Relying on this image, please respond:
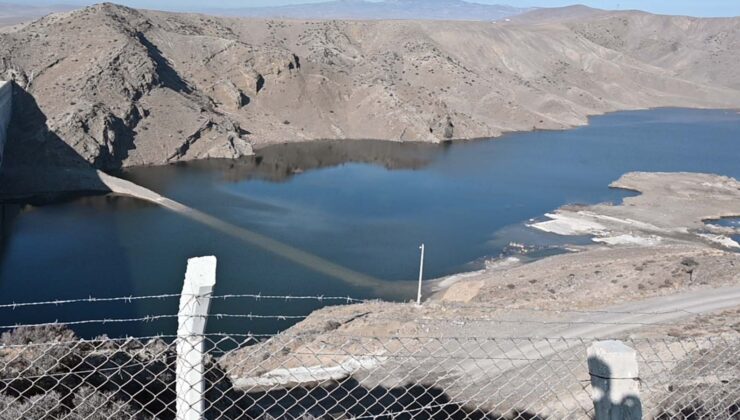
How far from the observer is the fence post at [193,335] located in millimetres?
2930

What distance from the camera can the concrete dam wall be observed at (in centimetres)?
4069

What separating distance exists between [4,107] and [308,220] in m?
22.5

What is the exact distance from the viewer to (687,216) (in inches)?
1610

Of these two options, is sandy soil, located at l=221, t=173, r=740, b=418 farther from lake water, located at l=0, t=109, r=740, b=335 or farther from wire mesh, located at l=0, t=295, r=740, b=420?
lake water, located at l=0, t=109, r=740, b=335

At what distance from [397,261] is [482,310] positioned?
10832 mm

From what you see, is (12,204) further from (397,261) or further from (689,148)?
(689,148)

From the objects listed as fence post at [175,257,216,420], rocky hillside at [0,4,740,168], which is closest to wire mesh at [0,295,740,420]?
fence post at [175,257,216,420]

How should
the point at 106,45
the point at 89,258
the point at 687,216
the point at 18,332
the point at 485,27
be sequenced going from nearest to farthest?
the point at 18,332, the point at 89,258, the point at 687,216, the point at 106,45, the point at 485,27

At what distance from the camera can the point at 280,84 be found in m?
65.3

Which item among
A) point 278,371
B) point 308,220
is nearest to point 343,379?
point 278,371

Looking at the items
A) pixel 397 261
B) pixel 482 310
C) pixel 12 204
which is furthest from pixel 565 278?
pixel 12 204

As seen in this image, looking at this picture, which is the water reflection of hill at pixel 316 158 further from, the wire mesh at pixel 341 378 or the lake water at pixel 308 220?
the wire mesh at pixel 341 378

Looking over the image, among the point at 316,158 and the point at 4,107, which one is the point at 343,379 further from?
the point at 316,158

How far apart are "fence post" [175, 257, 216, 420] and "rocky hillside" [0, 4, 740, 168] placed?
43.5 m
